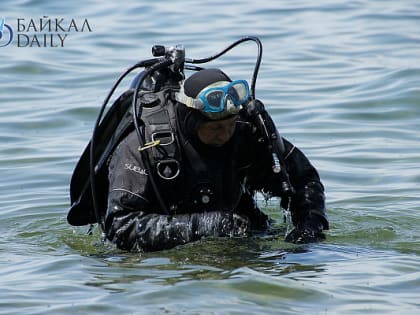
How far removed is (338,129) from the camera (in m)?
9.19

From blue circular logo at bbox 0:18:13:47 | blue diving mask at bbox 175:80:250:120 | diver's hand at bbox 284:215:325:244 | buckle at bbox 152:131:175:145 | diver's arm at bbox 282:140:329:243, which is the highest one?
blue circular logo at bbox 0:18:13:47

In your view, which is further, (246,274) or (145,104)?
(145,104)

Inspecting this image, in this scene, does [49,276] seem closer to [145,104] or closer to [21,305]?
[21,305]

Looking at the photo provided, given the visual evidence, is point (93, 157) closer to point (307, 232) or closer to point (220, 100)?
point (220, 100)

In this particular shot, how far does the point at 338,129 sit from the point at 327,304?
15.6 ft

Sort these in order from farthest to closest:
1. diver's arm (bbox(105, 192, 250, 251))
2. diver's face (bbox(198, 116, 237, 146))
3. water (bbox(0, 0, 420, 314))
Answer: diver's face (bbox(198, 116, 237, 146)), diver's arm (bbox(105, 192, 250, 251)), water (bbox(0, 0, 420, 314))

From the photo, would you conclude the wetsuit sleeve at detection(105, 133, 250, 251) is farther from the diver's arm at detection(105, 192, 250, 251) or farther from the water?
the water

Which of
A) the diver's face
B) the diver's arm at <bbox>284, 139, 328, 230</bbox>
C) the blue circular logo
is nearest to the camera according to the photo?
the diver's face

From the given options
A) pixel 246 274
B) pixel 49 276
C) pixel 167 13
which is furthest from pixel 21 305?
pixel 167 13

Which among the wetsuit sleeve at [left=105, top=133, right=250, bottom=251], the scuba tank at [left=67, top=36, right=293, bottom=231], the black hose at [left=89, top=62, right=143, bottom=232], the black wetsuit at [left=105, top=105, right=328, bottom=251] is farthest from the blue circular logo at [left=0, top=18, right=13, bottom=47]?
the wetsuit sleeve at [left=105, top=133, right=250, bottom=251]

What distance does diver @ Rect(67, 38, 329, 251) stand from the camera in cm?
514

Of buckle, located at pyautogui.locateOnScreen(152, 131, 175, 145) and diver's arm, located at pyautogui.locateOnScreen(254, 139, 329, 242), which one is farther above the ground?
buckle, located at pyautogui.locateOnScreen(152, 131, 175, 145)

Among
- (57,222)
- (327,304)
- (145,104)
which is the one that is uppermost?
(145,104)

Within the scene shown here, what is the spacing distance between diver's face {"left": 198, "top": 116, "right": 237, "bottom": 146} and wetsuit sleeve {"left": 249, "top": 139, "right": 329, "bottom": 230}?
40 centimetres
